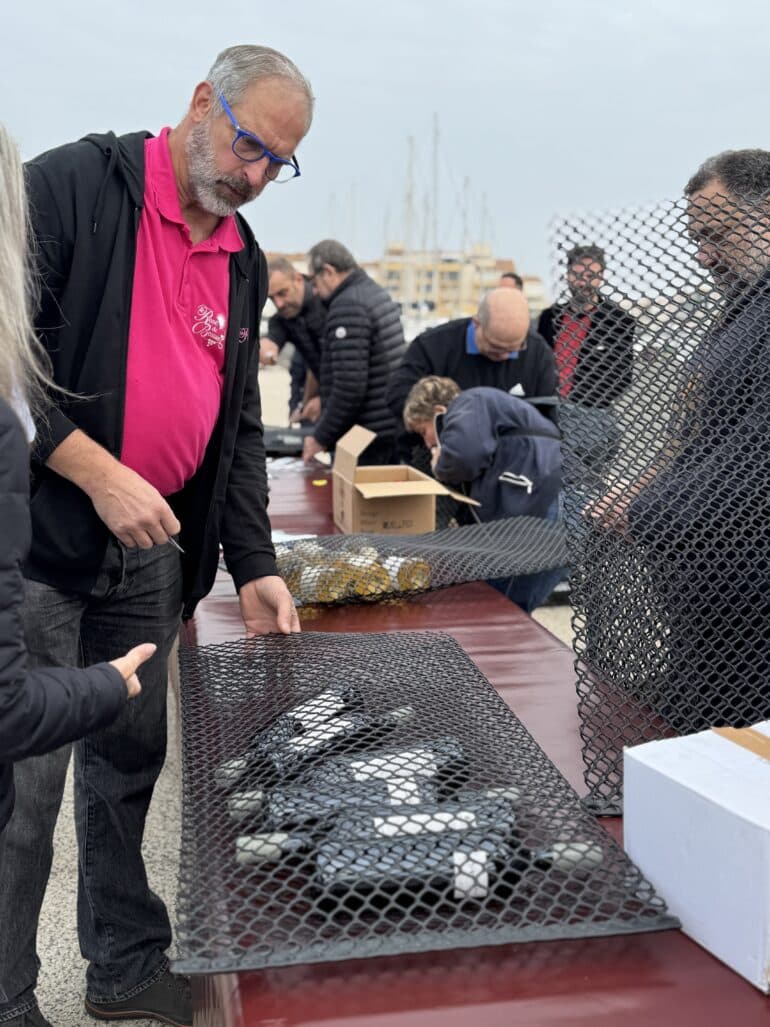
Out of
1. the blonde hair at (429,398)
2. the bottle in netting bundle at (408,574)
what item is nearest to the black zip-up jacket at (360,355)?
the blonde hair at (429,398)

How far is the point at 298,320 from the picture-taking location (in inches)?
230

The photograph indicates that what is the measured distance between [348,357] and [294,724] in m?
3.20

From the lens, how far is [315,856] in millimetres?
1102

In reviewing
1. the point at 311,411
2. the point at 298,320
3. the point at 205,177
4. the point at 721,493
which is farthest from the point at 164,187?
the point at 311,411

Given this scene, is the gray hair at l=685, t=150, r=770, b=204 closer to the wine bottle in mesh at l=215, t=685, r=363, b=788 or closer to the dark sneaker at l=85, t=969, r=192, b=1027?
the wine bottle in mesh at l=215, t=685, r=363, b=788

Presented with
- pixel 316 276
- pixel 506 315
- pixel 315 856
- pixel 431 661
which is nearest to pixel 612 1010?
pixel 315 856

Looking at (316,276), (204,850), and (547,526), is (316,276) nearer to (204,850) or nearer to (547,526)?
(547,526)

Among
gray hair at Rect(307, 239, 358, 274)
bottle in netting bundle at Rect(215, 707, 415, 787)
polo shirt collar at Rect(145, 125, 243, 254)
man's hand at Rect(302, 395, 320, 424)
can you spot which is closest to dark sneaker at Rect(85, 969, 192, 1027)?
bottle in netting bundle at Rect(215, 707, 415, 787)

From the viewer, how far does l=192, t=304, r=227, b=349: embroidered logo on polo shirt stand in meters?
1.69

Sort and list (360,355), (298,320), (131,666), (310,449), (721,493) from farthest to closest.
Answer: (298,320)
(310,449)
(360,355)
(721,493)
(131,666)

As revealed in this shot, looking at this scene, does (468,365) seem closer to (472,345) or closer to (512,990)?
(472,345)

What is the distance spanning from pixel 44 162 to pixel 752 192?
1.08 meters

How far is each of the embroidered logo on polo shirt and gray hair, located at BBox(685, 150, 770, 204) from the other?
0.78 m

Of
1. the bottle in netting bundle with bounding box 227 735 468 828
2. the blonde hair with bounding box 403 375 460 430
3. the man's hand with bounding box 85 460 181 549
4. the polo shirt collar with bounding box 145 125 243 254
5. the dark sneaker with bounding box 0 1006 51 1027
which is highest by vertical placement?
the polo shirt collar with bounding box 145 125 243 254
